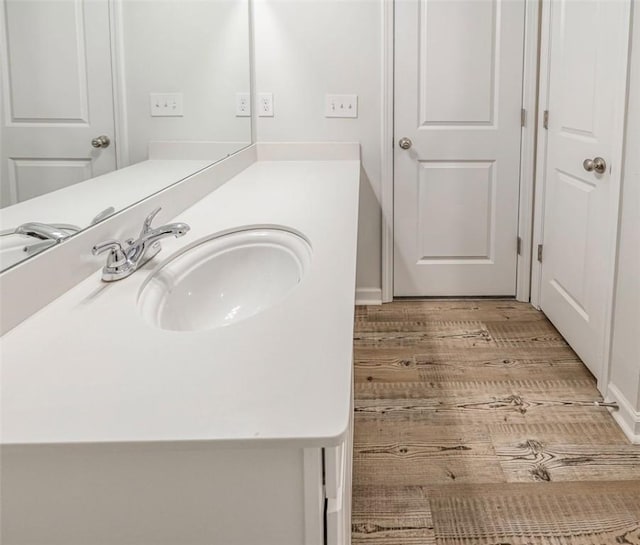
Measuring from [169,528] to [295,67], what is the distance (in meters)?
2.94

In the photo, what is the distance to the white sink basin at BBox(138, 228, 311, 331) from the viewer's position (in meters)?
1.38

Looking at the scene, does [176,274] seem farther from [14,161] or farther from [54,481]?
[54,481]

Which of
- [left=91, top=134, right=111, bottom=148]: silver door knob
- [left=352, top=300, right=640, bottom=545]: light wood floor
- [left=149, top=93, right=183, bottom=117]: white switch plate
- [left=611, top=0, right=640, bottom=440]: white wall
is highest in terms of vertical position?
[left=149, top=93, right=183, bottom=117]: white switch plate

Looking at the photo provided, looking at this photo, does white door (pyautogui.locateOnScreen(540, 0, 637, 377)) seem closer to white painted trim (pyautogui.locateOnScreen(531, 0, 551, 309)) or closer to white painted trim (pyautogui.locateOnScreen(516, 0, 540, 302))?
white painted trim (pyautogui.locateOnScreen(531, 0, 551, 309))

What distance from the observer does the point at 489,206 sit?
3564 mm

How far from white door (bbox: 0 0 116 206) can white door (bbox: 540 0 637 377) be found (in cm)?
172

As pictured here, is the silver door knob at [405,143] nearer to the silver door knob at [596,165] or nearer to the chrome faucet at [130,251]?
the silver door knob at [596,165]

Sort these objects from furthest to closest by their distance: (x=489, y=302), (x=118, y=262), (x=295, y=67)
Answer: (x=489, y=302) < (x=295, y=67) < (x=118, y=262)

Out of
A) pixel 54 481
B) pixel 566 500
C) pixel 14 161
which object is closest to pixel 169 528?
pixel 54 481

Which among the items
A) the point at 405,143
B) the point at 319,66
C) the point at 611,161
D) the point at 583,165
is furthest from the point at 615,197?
the point at 319,66

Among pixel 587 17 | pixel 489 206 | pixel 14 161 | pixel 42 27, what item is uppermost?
pixel 587 17

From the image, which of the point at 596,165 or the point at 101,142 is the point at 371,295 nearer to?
the point at 596,165

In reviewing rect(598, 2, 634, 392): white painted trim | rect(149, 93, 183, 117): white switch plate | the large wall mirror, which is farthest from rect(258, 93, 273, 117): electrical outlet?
rect(598, 2, 634, 392): white painted trim

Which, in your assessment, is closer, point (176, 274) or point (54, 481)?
point (54, 481)
